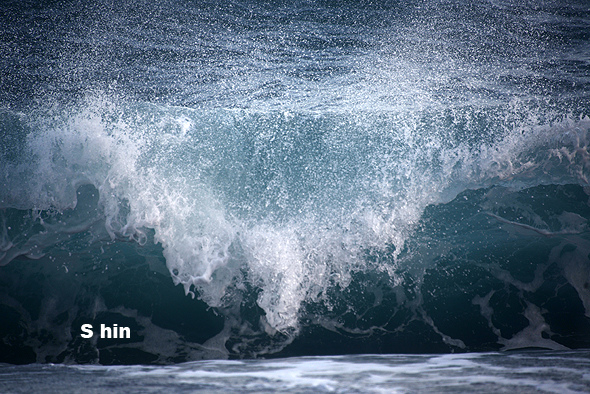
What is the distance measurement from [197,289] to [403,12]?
3685 mm

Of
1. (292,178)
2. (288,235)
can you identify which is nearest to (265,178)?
(292,178)

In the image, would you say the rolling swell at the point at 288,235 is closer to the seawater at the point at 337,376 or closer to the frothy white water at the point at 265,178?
the frothy white water at the point at 265,178

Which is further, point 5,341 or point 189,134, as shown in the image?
point 189,134

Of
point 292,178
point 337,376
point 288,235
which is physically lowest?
point 337,376

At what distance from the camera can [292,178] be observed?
14.9ft

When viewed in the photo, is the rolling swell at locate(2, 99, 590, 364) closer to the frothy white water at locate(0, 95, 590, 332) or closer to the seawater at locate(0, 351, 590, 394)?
the frothy white water at locate(0, 95, 590, 332)

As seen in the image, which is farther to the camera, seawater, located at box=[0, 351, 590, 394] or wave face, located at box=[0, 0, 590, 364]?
wave face, located at box=[0, 0, 590, 364]

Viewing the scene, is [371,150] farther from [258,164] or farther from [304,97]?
[258,164]

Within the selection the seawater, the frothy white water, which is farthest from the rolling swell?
the seawater

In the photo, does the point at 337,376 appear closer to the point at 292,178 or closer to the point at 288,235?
the point at 288,235

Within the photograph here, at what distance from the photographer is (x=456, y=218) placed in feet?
15.2

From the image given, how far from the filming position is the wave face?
3.48 meters

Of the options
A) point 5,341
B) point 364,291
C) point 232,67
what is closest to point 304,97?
point 232,67

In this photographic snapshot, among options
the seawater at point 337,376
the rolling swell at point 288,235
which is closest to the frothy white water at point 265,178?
the rolling swell at point 288,235
